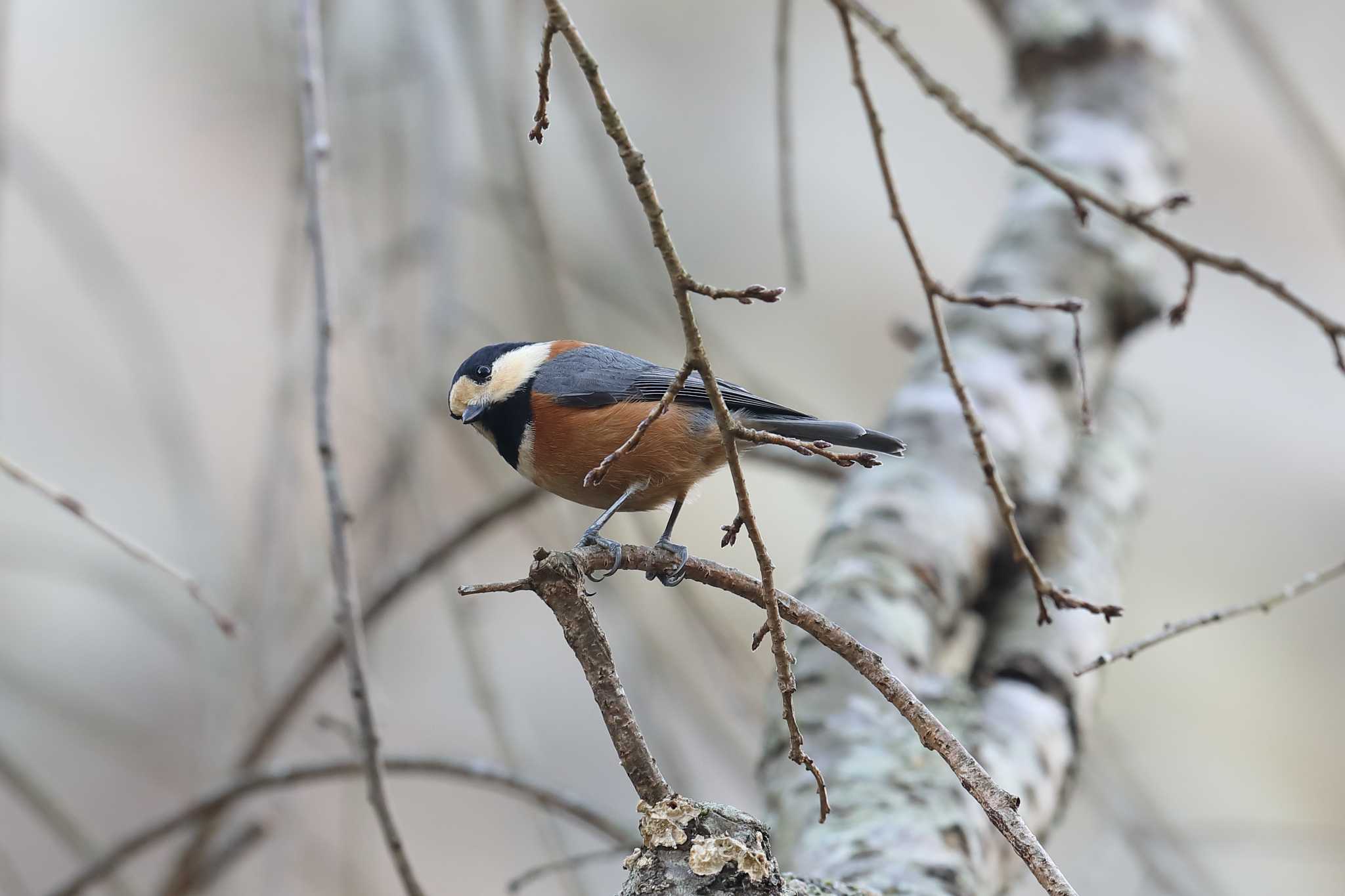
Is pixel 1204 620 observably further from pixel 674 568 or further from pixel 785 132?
pixel 785 132

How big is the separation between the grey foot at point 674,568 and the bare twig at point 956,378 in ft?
1.25

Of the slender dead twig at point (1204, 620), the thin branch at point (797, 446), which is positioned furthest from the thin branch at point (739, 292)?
the slender dead twig at point (1204, 620)

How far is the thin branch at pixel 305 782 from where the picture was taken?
1.82 metres

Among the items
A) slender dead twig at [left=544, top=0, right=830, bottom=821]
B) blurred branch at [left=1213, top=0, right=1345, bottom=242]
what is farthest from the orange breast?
blurred branch at [left=1213, top=0, right=1345, bottom=242]

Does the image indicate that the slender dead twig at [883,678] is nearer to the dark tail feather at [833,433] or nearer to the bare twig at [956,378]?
the bare twig at [956,378]

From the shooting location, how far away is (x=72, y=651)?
244 inches

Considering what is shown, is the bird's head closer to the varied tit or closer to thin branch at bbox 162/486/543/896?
the varied tit

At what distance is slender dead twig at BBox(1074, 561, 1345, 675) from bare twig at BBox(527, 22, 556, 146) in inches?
32.5

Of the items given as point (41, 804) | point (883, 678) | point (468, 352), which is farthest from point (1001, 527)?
point (468, 352)

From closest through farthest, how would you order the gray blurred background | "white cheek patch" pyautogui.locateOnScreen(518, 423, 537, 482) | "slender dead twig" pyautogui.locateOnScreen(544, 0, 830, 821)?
"slender dead twig" pyautogui.locateOnScreen(544, 0, 830, 821), "white cheek patch" pyautogui.locateOnScreen(518, 423, 537, 482), the gray blurred background

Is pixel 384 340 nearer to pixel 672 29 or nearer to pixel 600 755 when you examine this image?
pixel 600 755

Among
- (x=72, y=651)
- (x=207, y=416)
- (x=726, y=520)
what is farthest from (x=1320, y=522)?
(x=72, y=651)

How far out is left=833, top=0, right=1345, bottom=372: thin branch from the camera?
1.41 m

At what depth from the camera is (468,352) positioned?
469 centimetres
